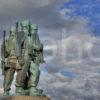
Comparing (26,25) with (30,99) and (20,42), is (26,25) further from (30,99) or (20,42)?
(30,99)

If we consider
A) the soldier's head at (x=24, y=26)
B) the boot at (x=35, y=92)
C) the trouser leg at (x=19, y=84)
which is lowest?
the boot at (x=35, y=92)

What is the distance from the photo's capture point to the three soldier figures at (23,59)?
2838 centimetres

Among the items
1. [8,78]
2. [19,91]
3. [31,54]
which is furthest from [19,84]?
[31,54]

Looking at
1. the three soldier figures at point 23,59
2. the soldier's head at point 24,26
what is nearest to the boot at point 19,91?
the three soldier figures at point 23,59

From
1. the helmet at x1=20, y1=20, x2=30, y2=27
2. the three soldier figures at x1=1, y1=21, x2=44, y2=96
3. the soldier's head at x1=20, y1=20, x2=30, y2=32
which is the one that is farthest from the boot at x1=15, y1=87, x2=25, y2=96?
the helmet at x1=20, y1=20, x2=30, y2=27

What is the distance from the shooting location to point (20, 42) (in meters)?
28.6

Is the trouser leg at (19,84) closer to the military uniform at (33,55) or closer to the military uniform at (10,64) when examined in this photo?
the military uniform at (10,64)

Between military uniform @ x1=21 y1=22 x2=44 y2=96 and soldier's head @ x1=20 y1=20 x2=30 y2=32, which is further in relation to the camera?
soldier's head @ x1=20 y1=20 x2=30 y2=32

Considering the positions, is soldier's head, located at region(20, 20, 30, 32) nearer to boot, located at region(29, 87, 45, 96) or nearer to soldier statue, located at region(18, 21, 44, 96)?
soldier statue, located at region(18, 21, 44, 96)

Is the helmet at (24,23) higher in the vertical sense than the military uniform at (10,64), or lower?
higher

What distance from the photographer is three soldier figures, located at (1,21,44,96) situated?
28375 millimetres

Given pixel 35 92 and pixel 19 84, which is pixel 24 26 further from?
pixel 35 92

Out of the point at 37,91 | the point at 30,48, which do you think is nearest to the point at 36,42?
the point at 30,48

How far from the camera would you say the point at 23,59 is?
28.5 meters
